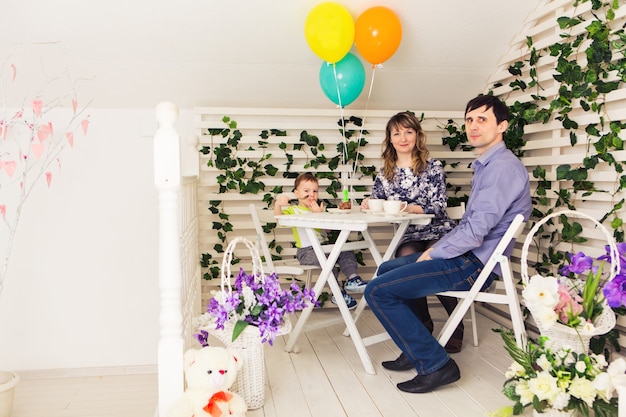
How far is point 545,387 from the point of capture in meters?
2.14

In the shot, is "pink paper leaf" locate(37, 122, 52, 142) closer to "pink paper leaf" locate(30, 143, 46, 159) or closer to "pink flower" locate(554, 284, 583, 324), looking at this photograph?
"pink paper leaf" locate(30, 143, 46, 159)

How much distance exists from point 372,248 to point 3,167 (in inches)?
97.6

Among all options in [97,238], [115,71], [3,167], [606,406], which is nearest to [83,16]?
[115,71]

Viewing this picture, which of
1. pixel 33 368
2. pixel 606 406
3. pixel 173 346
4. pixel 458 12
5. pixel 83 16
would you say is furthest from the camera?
pixel 33 368

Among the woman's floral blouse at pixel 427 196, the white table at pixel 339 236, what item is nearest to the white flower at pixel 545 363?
the white table at pixel 339 236

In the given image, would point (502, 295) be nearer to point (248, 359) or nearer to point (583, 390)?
point (583, 390)

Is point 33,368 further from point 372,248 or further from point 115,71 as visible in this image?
point 372,248

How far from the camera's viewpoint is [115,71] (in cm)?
382

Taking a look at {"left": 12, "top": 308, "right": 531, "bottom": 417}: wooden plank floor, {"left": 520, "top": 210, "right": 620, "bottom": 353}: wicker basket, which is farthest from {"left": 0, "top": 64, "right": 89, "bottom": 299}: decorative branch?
{"left": 520, "top": 210, "right": 620, "bottom": 353}: wicker basket

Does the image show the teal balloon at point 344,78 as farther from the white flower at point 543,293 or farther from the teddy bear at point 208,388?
the teddy bear at point 208,388

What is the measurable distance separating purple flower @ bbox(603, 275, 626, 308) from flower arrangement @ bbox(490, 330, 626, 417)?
23 cm

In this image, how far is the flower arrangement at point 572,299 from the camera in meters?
2.31

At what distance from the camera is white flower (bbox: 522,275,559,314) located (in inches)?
91.8

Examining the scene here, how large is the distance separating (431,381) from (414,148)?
146 cm
